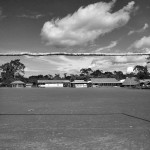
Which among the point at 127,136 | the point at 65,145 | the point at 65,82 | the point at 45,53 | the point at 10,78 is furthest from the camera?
the point at 65,82

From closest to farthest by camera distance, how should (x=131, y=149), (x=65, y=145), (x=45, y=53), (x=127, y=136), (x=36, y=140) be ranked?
(x=131, y=149)
(x=65, y=145)
(x=36, y=140)
(x=127, y=136)
(x=45, y=53)

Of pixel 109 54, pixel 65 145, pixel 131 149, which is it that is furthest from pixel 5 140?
pixel 109 54

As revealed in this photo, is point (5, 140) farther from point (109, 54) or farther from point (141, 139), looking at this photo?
point (109, 54)

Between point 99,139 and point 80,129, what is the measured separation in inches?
61.7

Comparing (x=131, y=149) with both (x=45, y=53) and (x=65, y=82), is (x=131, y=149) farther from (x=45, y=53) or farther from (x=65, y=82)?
(x=65, y=82)

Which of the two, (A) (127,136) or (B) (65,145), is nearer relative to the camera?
(B) (65,145)

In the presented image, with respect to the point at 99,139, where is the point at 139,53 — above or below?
above

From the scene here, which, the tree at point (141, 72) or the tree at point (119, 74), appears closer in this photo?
the tree at point (141, 72)

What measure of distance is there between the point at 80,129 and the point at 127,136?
1758 mm

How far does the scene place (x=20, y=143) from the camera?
6.08 metres

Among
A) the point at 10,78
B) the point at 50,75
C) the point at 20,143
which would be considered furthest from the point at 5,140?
the point at 50,75

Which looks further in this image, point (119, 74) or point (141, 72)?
point (119, 74)

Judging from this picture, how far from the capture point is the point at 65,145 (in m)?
5.84

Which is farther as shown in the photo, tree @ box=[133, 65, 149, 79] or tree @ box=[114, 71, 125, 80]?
tree @ box=[114, 71, 125, 80]
